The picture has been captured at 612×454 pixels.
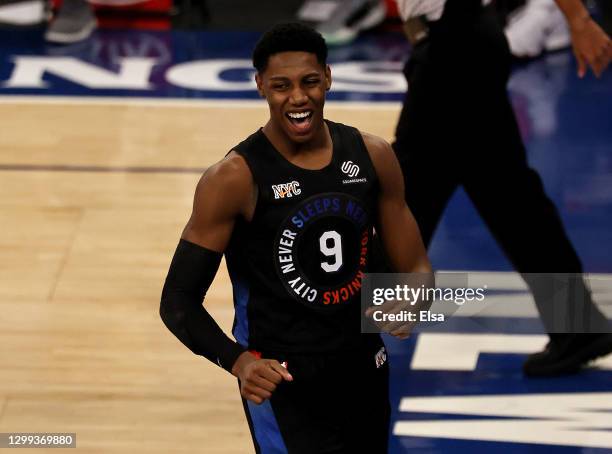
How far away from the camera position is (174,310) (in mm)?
3199

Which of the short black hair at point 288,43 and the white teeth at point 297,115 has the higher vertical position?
the short black hair at point 288,43

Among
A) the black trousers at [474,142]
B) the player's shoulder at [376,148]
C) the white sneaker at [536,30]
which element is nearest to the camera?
the player's shoulder at [376,148]

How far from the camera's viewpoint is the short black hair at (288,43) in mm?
3123

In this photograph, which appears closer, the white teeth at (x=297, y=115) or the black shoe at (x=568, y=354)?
the white teeth at (x=297, y=115)

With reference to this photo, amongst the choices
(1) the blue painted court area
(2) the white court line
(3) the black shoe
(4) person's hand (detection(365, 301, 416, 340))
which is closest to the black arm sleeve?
(4) person's hand (detection(365, 301, 416, 340))

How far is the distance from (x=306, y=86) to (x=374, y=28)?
5.95 m

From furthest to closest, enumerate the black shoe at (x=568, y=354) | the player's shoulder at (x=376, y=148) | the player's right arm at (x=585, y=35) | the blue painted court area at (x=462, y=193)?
the black shoe at (x=568, y=354)
the blue painted court area at (x=462, y=193)
the player's right arm at (x=585, y=35)
the player's shoulder at (x=376, y=148)

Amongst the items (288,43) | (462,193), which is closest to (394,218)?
(288,43)

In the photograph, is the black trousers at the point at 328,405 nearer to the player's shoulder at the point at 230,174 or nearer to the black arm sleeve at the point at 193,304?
the black arm sleeve at the point at 193,304

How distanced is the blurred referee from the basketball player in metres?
1.37

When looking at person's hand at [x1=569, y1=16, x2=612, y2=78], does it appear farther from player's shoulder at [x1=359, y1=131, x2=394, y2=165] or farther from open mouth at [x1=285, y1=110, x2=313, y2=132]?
open mouth at [x1=285, y1=110, x2=313, y2=132]

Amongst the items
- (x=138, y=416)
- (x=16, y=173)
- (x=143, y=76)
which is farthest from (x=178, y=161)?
(x=138, y=416)

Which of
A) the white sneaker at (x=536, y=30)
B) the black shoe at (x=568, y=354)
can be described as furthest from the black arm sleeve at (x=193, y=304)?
the white sneaker at (x=536, y=30)

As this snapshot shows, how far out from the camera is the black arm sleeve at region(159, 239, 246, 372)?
3.18 meters
